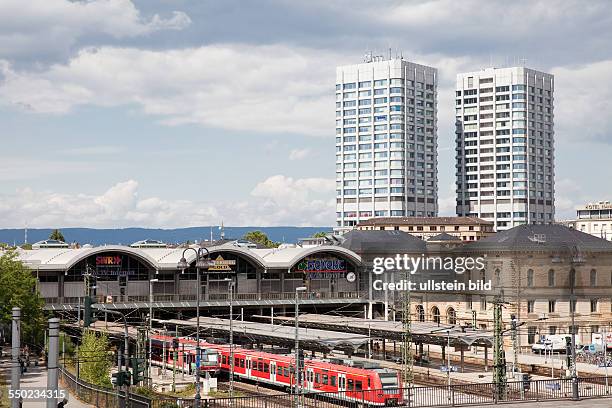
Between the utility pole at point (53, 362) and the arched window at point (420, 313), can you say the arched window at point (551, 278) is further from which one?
the utility pole at point (53, 362)

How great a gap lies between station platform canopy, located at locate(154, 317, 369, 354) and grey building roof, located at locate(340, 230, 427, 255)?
31.1 m

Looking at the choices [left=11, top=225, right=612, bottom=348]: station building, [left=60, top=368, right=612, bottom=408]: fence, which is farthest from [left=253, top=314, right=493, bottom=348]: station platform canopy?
[left=60, top=368, right=612, bottom=408]: fence

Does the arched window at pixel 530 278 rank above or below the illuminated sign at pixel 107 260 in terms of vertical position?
below

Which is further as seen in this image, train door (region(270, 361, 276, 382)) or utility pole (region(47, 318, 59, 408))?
train door (region(270, 361, 276, 382))

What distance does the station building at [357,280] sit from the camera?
9225cm

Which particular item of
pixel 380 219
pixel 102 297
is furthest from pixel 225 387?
pixel 380 219

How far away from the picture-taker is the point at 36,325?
7625cm

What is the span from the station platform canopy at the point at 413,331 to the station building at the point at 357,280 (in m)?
9.49

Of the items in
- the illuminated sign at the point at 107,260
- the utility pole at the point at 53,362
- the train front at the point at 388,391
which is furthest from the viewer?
the illuminated sign at the point at 107,260

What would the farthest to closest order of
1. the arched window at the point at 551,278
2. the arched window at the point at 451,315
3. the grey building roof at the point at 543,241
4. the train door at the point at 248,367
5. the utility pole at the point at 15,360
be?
the arched window at the point at 451,315 → the grey building roof at the point at 543,241 → the arched window at the point at 551,278 → the train door at the point at 248,367 → the utility pole at the point at 15,360

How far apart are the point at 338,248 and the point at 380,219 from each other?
8257cm
